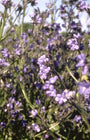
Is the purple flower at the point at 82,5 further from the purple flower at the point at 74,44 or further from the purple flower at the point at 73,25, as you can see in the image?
the purple flower at the point at 74,44

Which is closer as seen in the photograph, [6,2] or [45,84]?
[45,84]

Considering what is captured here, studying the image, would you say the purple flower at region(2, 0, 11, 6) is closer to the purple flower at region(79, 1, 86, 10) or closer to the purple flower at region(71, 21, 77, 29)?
the purple flower at region(71, 21, 77, 29)

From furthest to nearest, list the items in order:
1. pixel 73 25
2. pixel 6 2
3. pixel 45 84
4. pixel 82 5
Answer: pixel 82 5 < pixel 73 25 < pixel 6 2 < pixel 45 84

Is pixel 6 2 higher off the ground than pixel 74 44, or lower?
higher

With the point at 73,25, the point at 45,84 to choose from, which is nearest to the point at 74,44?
the point at 45,84

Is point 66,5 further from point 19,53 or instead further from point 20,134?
point 20,134

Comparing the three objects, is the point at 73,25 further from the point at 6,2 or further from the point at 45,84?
the point at 45,84

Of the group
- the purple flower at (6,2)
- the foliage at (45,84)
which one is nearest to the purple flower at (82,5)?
the foliage at (45,84)

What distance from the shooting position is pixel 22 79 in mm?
3328

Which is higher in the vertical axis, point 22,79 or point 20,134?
point 22,79

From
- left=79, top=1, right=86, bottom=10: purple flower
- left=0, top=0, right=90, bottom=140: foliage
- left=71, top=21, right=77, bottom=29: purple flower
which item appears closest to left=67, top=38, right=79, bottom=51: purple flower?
left=0, top=0, right=90, bottom=140: foliage

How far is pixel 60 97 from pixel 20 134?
4.49ft

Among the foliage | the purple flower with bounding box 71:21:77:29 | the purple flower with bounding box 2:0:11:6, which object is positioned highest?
the purple flower with bounding box 2:0:11:6

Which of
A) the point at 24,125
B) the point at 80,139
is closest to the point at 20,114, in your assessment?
the point at 24,125
